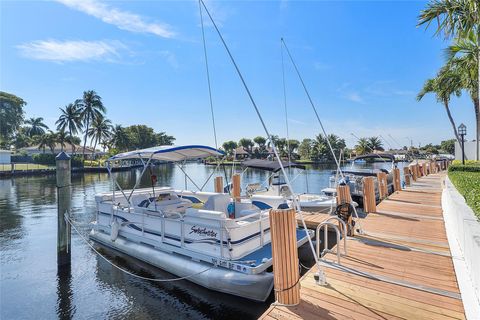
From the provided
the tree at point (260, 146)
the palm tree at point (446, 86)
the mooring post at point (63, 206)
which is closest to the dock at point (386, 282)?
the mooring post at point (63, 206)

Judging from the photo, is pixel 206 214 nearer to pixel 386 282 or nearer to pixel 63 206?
pixel 386 282

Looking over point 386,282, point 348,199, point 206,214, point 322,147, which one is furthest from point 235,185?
point 322,147

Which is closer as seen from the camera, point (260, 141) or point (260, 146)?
point (260, 141)

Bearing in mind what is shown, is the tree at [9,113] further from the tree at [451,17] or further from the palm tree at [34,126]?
the tree at [451,17]

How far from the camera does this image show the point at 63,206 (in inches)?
293

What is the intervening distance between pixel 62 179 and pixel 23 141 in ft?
279

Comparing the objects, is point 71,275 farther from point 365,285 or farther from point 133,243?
point 365,285

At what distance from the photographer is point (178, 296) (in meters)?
6.05

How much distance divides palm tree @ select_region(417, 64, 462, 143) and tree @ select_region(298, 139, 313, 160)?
172 feet

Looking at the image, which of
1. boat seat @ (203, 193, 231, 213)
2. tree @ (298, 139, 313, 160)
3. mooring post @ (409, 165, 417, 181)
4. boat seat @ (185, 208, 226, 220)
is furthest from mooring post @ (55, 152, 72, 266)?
tree @ (298, 139, 313, 160)

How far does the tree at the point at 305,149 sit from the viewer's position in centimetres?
8036

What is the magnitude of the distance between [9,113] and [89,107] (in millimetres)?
14926

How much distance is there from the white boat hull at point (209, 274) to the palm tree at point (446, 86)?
1289 centimetres

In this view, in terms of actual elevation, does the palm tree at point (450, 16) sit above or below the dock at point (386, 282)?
above
